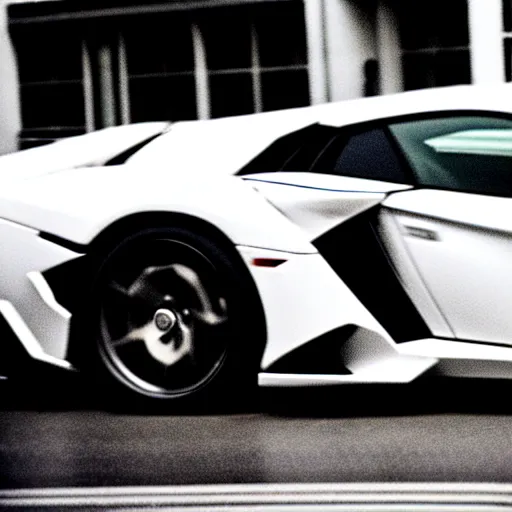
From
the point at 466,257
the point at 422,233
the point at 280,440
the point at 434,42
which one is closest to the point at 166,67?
the point at 434,42

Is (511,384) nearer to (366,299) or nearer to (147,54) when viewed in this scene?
(366,299)

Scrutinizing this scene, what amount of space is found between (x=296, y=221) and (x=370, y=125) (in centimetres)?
53

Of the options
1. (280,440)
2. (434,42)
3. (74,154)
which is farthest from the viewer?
(434,42)

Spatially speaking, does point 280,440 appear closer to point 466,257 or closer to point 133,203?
point 466,257

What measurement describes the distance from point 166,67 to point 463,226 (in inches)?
364

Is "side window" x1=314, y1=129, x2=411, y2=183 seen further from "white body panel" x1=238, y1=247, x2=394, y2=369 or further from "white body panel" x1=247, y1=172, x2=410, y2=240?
"white body panel" x1=238, y1=247, x2=394, y2=369

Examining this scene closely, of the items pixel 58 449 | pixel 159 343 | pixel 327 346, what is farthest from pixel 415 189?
pixel 58 449

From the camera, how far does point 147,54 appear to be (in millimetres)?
15359

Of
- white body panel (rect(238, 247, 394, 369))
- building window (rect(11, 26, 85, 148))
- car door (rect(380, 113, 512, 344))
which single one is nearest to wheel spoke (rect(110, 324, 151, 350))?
white body panel (rect(238, 247, 394, 369))

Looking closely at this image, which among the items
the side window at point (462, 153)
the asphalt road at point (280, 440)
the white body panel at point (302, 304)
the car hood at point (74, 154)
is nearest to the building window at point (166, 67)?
the car hood at point (74, 154)

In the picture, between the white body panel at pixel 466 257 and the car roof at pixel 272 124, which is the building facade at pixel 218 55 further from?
the white body panel at pixel 466 257

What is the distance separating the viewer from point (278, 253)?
6492 millimetres

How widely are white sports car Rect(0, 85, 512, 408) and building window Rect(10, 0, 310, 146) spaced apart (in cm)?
782

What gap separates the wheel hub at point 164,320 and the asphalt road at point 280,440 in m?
0.34
